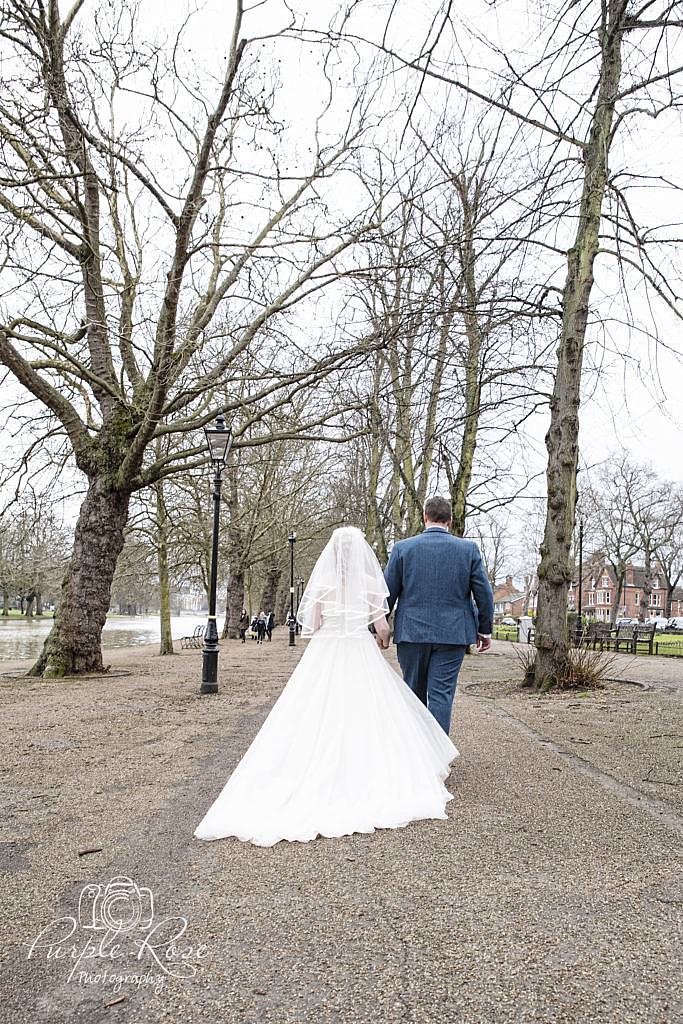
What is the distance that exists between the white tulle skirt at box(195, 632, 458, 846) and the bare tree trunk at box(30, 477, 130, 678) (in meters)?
10.8

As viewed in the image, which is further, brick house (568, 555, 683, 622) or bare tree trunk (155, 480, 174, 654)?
brick house (568, 555, 683, 622)

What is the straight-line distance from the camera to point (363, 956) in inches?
121

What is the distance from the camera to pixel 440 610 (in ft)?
19.9

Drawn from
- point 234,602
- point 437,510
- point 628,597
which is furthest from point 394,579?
point 628,597

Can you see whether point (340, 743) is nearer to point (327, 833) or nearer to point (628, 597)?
point (327, 833)

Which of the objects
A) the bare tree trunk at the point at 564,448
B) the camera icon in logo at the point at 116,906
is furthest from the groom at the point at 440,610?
the bare tree trunk at the point at 564,448

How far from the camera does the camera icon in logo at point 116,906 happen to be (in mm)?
3508

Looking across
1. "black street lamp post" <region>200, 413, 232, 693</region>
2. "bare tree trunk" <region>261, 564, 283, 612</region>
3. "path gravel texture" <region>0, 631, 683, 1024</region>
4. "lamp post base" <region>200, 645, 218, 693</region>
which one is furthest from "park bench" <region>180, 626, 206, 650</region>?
"path gravel texture" <region>0, 631, 683, 1024</region>

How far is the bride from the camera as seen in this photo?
4.88 metres

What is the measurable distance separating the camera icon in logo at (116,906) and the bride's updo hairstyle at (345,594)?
240 cm

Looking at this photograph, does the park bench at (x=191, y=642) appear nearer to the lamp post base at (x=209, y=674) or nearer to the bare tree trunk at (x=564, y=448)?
the lamp post base at (x=209, y=674)

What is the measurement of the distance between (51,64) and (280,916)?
1234 cm

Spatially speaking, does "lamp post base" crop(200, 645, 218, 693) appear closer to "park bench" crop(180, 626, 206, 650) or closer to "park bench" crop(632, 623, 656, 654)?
"park bench" crop(632, 623, 656, 654)

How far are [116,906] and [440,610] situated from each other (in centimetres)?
316
